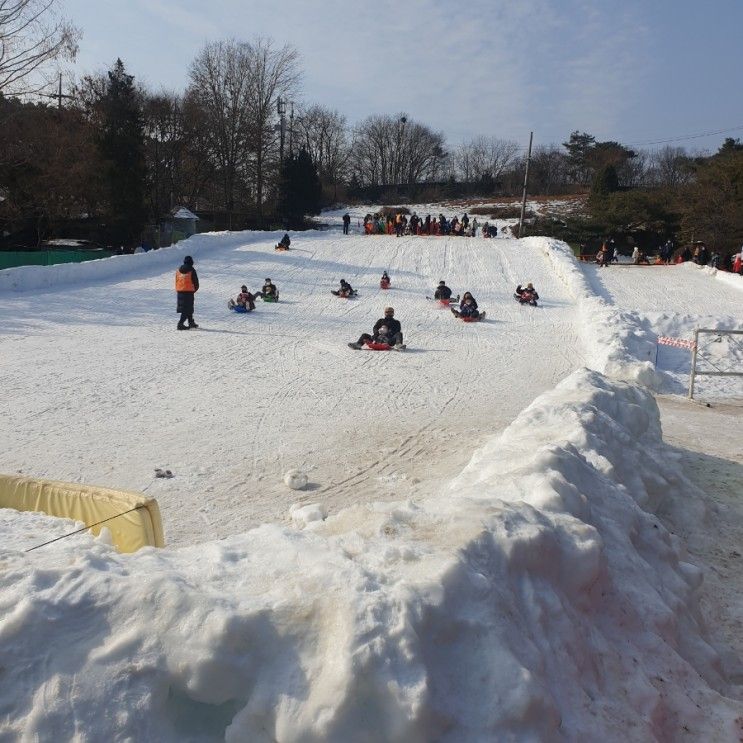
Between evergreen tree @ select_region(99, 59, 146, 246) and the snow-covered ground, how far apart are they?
2339 centimetres

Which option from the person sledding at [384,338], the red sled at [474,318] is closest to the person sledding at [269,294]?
the red sled at [474,318]

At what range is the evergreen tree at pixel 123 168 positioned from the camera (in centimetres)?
3412

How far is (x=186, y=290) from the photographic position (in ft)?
48.7

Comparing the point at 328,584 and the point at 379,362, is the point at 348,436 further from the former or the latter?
the point at 328,584

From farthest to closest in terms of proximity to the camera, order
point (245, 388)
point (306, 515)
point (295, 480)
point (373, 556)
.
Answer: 1. point (245, 388)
2. point (295, 480)
3. point (306, 515)
4. point (373, 556)

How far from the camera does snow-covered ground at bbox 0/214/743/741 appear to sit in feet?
7.95

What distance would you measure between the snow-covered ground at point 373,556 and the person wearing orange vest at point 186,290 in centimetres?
183

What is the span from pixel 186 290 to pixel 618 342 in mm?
9467

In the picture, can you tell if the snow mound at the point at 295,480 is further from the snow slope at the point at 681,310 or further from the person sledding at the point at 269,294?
the person sledding at the point at 269,294

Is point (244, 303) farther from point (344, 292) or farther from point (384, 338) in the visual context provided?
point (384, 338)

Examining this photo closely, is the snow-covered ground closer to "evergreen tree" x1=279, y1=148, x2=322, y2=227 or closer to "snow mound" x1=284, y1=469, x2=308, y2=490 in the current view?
"snow mound" x1=284, y1=469, x2=308, y2=490

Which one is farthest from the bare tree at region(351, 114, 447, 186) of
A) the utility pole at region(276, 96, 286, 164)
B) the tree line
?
the utility pole at region(276, 96, 286, 164)

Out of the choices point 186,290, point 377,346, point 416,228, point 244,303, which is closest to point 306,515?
point 377,346

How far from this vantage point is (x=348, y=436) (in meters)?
8.37
